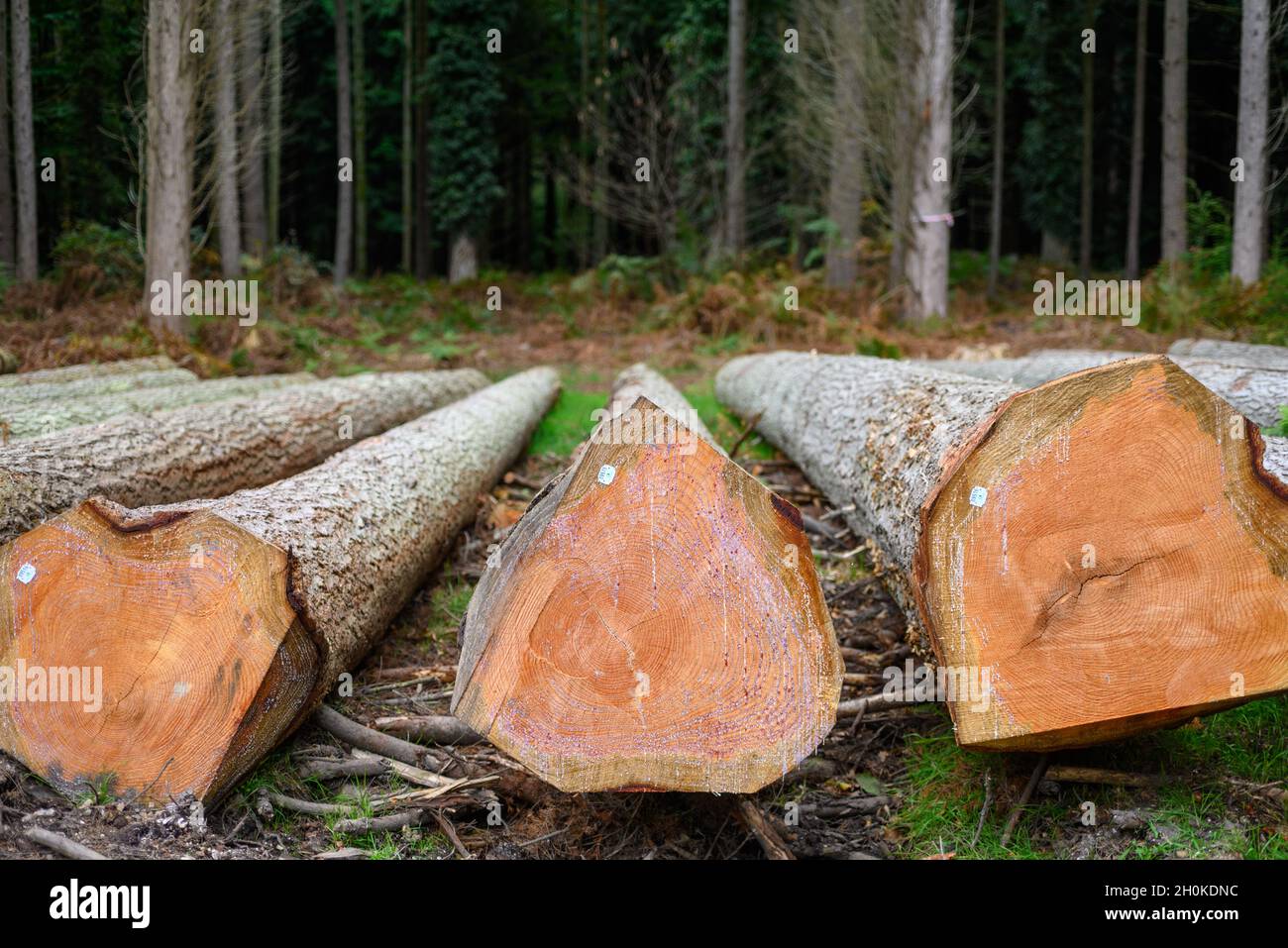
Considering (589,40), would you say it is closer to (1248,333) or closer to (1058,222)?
(1058,222)

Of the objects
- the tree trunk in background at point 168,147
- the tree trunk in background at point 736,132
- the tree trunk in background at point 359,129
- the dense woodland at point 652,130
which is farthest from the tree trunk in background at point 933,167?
the tree trunk in background at point 359,129

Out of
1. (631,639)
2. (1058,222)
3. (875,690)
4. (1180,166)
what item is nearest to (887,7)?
(1180,166)

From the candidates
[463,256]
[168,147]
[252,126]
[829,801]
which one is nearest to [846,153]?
[252,126]

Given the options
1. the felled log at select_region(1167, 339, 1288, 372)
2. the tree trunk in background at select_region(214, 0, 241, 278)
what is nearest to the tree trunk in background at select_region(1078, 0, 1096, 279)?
the felled log at select_region(1167, 339, 1288, 372)

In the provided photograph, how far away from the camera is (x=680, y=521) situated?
2629 mm

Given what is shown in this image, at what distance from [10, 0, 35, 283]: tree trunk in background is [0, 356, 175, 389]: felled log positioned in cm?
544

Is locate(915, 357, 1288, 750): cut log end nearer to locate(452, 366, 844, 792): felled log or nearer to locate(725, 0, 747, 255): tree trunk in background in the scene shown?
locate(452, 366, 844, 792): felled log

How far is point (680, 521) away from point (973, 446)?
36.4 inches

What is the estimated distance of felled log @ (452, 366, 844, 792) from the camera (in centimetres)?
248

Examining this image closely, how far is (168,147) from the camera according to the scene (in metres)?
10.8

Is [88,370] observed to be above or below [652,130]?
below

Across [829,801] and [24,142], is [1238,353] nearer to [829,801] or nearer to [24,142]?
[829,801]

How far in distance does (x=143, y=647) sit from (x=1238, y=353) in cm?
798

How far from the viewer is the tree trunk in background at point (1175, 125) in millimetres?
13898
